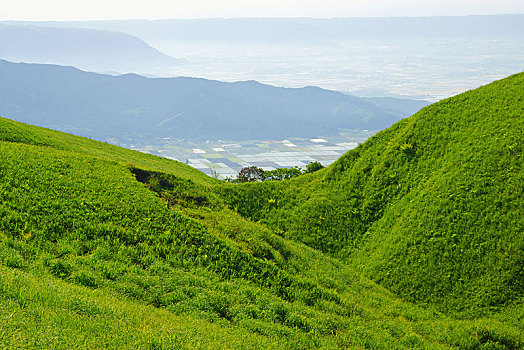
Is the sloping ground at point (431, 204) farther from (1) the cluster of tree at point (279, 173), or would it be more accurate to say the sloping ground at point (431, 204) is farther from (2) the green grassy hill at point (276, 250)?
(1) the cluster of tree at point (279, 173)

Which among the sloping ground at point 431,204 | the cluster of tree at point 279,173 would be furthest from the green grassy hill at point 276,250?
the cluster of tree at point 279,173

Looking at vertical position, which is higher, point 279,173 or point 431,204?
point 279,173

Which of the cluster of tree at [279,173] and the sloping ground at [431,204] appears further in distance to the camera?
the cluster of tree at [279,173]

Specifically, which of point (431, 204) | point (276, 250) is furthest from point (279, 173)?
point (276, 250)

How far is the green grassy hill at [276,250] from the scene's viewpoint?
8.33 metres

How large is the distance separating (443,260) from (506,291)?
228 centimetres

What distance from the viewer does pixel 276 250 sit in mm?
15188

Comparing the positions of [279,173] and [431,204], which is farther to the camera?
[279,173]

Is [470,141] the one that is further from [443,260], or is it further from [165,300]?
[165,300]

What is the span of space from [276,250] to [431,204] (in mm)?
7184

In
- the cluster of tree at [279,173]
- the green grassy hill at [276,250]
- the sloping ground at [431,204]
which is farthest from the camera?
the cluster of tree at [279,173]

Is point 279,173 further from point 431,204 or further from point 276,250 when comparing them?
point 276,250

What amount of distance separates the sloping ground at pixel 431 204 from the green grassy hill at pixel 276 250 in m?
0.07

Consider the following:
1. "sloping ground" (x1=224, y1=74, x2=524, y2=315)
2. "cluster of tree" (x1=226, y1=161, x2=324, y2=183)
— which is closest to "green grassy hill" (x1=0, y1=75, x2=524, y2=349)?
"sloping ground" (x1=224, y1=74, x2=524, y2=315)
